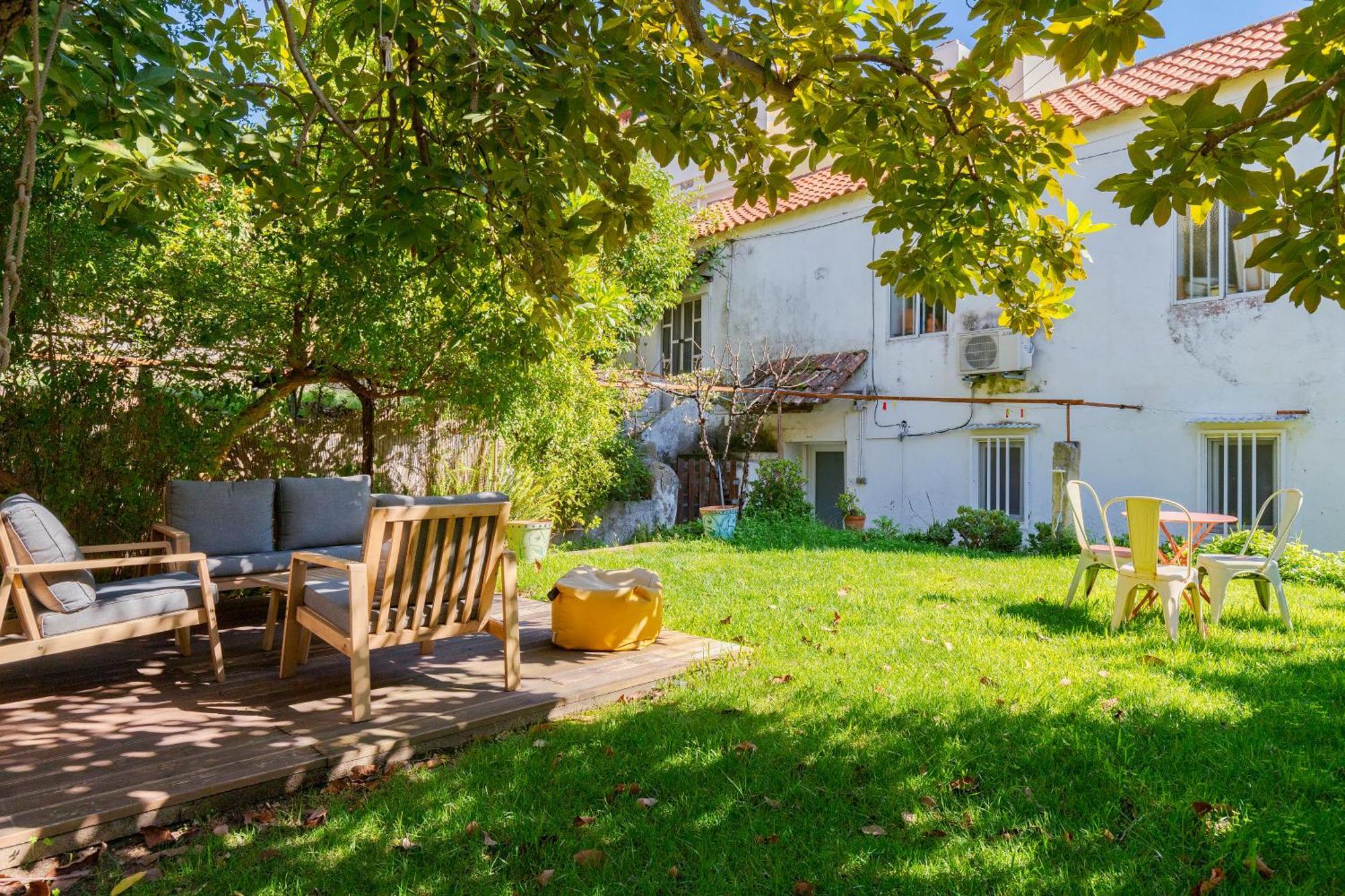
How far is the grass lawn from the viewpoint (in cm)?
246

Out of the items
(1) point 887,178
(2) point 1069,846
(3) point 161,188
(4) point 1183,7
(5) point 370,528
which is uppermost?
(4) point 1183,7

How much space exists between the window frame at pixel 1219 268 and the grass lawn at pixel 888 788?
6018 millimetres

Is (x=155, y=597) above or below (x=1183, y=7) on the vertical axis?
below

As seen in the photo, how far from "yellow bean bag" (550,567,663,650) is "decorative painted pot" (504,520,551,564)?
3.56m

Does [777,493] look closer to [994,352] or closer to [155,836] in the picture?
[994,352]

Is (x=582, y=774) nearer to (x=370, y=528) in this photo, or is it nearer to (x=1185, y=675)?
(x=370, y=528)

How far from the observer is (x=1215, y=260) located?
9.84m

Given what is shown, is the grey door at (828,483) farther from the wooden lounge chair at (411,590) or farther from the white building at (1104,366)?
the wooden lounge chair at (411,590)

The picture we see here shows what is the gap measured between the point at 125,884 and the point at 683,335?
1471 cm

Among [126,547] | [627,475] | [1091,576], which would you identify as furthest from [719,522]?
[126,547]

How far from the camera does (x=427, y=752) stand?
11.2 feet

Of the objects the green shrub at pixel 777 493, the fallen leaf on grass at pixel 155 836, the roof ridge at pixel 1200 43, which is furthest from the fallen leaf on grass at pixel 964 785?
the roof ridge at pixel 1200 43

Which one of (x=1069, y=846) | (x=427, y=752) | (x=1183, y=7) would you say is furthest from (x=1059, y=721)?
(x=1183, y=7)

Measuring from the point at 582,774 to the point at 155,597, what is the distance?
2375 millimetres
